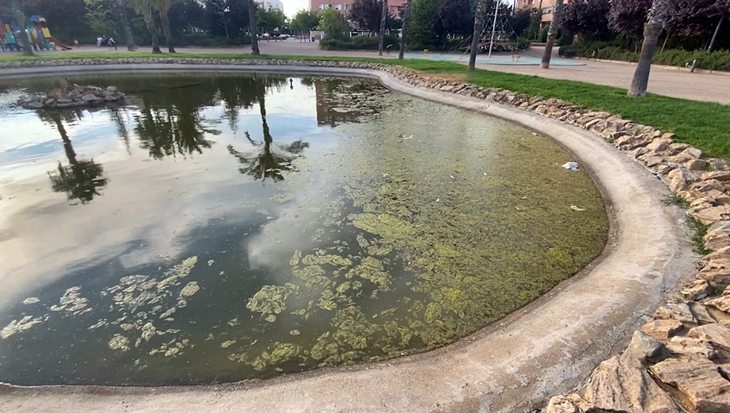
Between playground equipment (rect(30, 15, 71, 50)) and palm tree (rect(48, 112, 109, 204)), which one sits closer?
palm tree (rect(48, 112, 109, 204))

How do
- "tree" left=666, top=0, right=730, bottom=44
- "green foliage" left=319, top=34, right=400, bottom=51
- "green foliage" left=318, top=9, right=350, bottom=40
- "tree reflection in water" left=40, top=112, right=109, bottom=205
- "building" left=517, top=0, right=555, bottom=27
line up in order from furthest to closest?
"building" left=517, top=0, right=555, bottom=27 → "green foliage" left=318, top=9, right=350, bottom=40 → "green foliage" left=319, top=34, right=400, bottom=51 → "tree" left=666, top=0, right=730, bottom=44 → "tree reflection in water" left=40, top=112, right=109, bottom=205

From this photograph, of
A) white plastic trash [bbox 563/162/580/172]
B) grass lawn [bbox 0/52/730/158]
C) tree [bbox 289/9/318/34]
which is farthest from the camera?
tree [bbox 289/9/318/34]

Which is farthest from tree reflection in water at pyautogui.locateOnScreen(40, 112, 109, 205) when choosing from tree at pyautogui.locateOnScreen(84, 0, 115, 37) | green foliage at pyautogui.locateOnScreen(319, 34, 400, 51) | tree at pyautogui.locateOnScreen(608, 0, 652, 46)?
tree at pyautogui.locateOnScreen(84, 0, 115, 37)

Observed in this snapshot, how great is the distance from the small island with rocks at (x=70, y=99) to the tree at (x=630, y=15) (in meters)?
25.4

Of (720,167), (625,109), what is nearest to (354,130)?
(625,109)

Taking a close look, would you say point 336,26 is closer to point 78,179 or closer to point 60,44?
point 60,44

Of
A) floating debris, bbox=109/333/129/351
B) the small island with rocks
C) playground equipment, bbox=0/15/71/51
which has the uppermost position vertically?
playground equipment, bbox=0/15/71/51

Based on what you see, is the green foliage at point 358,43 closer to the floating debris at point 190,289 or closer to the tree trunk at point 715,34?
the tree trunk at point 715,34

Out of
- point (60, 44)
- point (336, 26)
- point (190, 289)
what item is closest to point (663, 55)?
point (336, 26)

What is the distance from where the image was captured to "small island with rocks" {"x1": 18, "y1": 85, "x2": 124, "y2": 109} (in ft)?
40.3

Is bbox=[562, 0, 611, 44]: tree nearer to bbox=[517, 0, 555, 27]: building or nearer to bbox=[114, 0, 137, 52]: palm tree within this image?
bbox=[517, 0, 555, 27]: building

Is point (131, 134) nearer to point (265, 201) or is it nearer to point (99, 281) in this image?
point (265, 201)

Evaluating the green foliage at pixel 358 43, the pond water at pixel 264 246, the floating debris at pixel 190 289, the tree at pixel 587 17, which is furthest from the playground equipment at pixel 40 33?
the tree at pixel 587 17

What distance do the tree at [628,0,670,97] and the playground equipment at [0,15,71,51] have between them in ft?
116
